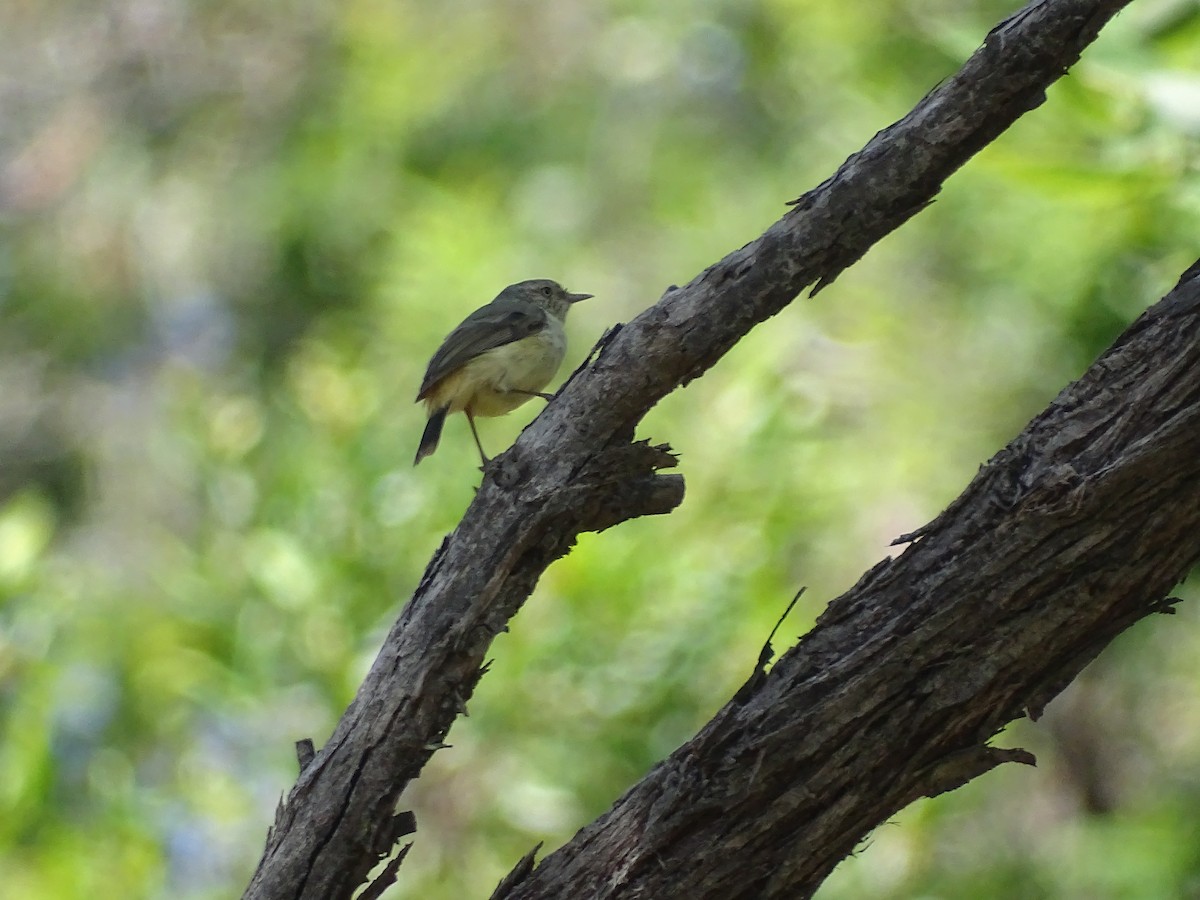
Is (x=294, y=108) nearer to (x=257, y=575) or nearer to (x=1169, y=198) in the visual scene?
(x=257, y=575)

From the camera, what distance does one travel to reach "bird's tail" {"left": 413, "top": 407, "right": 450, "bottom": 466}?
4766 mm

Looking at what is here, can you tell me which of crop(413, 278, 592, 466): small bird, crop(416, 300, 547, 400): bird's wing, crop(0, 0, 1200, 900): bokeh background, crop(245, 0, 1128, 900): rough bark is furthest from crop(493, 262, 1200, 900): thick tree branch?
crop(416, 300, 547, 400): bird's wing

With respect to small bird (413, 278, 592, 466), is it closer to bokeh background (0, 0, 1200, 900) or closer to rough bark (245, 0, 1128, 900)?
bokeh background (0, 0, 1200, 900)

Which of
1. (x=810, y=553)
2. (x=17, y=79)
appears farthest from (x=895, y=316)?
(x=17, y=79)

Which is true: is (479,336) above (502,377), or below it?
above

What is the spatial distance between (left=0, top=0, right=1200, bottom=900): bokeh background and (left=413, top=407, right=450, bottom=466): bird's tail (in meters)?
0.95

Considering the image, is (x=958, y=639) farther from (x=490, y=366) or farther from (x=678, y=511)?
(x=678, y=511)

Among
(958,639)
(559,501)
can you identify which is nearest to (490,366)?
(559,501)

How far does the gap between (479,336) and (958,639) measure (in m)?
2.42

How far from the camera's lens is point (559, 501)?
2.96 metres

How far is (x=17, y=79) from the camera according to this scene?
11531mm

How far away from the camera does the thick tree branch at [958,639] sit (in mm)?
2635

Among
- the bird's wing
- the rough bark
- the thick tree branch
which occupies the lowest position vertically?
the thick tree branch

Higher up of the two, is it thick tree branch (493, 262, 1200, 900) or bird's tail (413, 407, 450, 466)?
bird's tail (413, 407, 450, 466)
